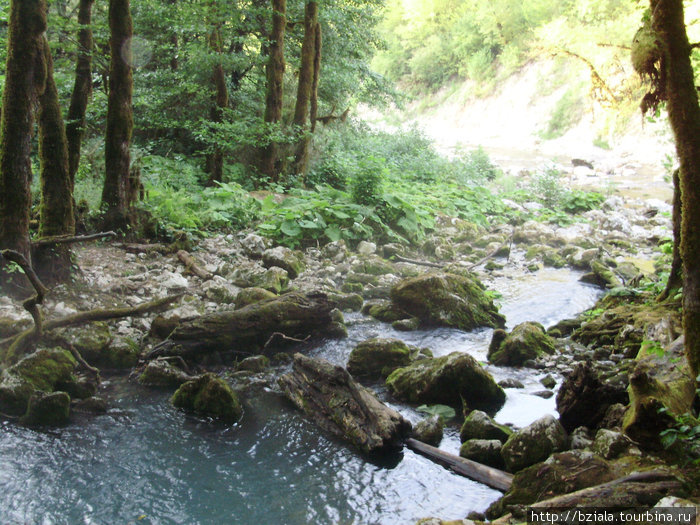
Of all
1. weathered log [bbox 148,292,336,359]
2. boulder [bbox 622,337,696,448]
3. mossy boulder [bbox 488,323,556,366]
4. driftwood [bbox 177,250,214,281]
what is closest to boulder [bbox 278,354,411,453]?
weathered log [bbox 148,292,336,359]

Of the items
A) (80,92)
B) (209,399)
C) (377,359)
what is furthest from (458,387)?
(80,92)

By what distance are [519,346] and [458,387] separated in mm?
1322

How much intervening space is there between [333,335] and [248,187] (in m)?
6.95

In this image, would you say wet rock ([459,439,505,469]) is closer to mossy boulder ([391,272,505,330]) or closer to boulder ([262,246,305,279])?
mossy boulder ([391,272,505,330])

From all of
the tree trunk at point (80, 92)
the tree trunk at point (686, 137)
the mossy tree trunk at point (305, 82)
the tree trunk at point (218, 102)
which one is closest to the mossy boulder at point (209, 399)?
the tree trunk at point (686, 137)

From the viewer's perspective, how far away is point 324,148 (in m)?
15.2

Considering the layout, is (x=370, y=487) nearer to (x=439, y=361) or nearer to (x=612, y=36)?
(x=439, y=361)

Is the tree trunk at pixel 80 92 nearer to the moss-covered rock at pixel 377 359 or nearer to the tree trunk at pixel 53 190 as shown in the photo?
the tree trunk at pixel 53 190

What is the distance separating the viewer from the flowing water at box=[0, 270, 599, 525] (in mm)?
3545

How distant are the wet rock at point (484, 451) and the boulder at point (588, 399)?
2.21 feet

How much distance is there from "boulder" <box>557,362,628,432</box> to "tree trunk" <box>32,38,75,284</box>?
5.73m

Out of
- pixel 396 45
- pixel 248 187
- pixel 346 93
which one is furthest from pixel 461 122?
pixel 248 187

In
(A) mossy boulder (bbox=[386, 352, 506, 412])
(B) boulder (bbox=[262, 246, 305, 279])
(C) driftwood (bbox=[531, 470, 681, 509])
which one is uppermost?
(C) driftwood (bbox=[531, 470, 681, 509])

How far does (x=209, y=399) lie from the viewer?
4.76 metres
